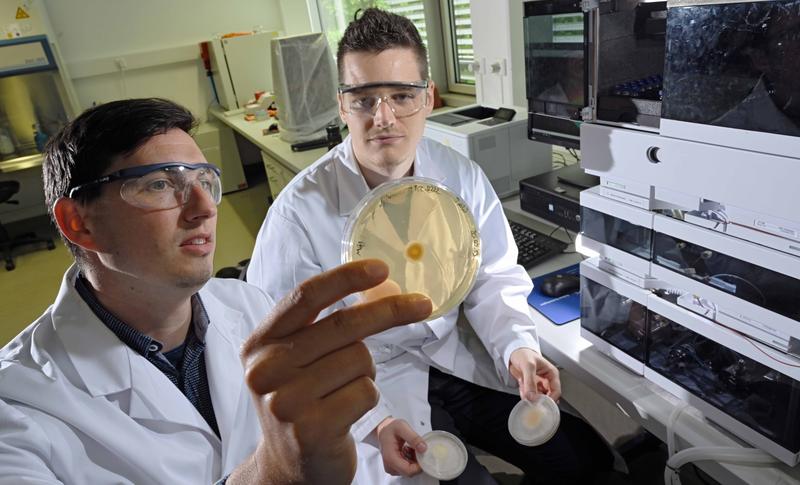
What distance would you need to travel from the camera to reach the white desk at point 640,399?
880 millimetres

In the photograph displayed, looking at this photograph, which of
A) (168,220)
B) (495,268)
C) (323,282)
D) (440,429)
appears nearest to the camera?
(323,282)

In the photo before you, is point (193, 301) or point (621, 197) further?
point (193, 301)

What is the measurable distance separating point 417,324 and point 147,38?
214 inches

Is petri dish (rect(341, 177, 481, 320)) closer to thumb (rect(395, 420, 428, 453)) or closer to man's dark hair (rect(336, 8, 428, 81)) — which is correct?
thumb (rect(395, 420, 428, 453))

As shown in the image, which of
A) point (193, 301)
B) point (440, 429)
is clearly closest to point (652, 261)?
point (440, 429)

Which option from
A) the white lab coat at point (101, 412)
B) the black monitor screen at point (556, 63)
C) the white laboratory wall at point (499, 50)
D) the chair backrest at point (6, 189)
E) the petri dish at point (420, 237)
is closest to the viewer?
the petri dish at point (420, 237)

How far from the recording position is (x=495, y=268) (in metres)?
1.43

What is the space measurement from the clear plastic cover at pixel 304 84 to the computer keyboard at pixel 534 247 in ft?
6.81

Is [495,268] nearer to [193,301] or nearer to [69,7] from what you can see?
[193,301]

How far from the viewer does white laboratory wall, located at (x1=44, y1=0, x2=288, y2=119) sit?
511 cm

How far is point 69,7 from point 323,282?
599 centimetres

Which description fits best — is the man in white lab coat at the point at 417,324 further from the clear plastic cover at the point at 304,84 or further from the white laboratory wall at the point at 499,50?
the clear plastic cover at the point at 304,84

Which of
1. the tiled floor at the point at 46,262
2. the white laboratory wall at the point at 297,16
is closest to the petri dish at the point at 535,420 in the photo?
the tiled floor at the point at 46,262

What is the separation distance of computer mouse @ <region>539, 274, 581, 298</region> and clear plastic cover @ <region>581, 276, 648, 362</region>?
0.71 ft
